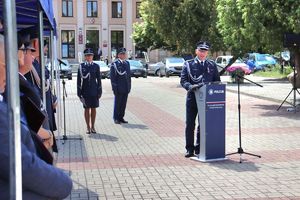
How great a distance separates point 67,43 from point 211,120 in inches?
2435

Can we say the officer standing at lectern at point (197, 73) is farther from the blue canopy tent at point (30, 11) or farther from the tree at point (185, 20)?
the tree at point (185, 20)

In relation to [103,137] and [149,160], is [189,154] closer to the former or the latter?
[149,160]

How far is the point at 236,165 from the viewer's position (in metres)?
8.16

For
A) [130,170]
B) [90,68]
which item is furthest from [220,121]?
[90,68]

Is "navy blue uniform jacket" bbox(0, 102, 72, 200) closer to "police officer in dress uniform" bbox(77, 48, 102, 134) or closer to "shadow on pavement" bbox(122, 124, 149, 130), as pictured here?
"police officer in dress uniform" bbox(77, 48, 102, 134)

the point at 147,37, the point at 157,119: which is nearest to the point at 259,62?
the point at 147,37

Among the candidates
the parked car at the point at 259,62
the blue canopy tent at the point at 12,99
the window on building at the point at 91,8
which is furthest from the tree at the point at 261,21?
the window on building at the point at 91,8

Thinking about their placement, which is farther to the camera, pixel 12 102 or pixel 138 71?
pixel 138 71

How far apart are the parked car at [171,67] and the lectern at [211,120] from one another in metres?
32.4

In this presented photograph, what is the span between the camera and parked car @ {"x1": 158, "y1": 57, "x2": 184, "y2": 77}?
41562 mm

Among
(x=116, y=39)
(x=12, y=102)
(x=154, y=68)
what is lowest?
(x=154, y=68)

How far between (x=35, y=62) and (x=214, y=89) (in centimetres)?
288

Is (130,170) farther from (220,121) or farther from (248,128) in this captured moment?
(248,128)

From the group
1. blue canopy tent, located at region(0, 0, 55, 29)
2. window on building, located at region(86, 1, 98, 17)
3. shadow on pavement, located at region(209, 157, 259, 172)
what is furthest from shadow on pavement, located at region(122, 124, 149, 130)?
window on building, located at region(86, 1, 98, 17)
